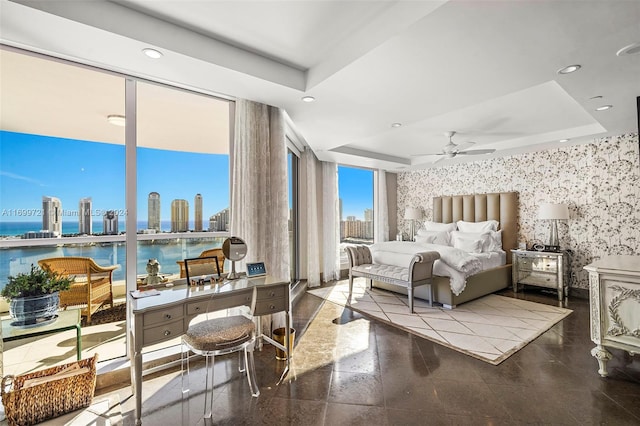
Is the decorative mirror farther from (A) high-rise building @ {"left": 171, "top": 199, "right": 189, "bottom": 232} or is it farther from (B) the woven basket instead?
(B) the woven basket

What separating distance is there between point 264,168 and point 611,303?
3230 millimetres

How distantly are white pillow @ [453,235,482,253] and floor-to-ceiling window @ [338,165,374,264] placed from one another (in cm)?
208

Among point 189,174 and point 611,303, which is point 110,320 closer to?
point 189,174

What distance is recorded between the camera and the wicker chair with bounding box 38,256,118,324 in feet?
7.14

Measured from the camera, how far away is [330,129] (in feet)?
12.4

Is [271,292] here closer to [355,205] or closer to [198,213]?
[198,213]

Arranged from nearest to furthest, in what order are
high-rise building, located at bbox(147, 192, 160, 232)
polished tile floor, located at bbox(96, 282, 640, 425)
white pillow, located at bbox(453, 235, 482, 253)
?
polished tile floor, located at bbox(96, 282, 640, 425) < high-rise building, located at bbox(147, 192, 160, 232) < white pillow, located at bbox(453, 235, 482, 253)

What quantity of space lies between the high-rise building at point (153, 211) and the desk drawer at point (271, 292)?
1146mm

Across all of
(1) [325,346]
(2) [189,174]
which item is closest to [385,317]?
(1) [325,346]

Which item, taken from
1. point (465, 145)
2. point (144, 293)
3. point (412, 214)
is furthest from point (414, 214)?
point (144, 293)

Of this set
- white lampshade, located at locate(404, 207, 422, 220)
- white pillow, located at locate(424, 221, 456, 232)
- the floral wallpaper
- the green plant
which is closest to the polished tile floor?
the green plant

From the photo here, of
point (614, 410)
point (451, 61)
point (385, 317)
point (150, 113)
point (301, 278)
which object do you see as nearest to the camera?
point (614, 410)

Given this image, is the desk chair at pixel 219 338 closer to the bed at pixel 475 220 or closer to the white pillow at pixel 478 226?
the bed at pixel 475 220

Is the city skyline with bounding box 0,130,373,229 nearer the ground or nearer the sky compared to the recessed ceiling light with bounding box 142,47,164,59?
nearer the ground
